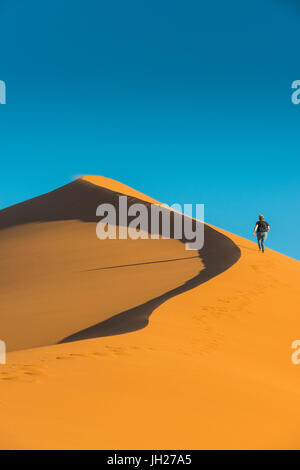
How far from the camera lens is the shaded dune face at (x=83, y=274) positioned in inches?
349

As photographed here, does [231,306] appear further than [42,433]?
Yes

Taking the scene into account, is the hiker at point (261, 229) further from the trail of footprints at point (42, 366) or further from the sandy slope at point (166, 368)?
the trail of footprints at point (42, 366)

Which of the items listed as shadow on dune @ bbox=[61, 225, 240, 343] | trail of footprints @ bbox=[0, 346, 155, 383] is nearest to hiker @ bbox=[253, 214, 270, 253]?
shadow on dune @ bbox=[61, 225, 240, 343]

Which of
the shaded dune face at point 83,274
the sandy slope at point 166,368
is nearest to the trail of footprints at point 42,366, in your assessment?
the sandy slope at point 166,368

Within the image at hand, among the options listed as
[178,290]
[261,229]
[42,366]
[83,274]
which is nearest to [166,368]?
[42,366]

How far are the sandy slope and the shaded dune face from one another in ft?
0.26

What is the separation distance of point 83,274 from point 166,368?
8.41m

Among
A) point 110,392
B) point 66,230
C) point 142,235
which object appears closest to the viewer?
point 110,392

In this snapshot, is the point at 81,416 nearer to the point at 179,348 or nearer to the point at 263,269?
the point at 179,348

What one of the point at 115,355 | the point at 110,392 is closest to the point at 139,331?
the point at 115,355

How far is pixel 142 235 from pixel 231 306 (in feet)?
29.9

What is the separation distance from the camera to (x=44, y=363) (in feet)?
17.5

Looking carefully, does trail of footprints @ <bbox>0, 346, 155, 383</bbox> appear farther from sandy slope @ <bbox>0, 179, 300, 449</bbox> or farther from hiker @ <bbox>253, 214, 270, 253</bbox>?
hiker @ <bbox>253, 214, 270, 253</bbox>

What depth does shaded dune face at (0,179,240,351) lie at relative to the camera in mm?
8859
